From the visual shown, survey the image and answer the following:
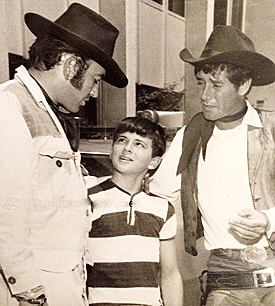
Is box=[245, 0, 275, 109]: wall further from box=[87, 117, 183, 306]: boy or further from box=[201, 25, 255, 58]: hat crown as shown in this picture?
box=[87, 117, 183, 306]: boy

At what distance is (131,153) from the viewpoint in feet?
2.93

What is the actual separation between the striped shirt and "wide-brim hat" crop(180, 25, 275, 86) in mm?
456

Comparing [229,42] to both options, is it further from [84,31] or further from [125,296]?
[125,296]

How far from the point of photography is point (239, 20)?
896 mm

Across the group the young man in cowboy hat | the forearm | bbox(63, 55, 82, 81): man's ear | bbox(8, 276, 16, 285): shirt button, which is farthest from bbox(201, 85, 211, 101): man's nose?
bbox(8, 276, 16, 285): shirt button

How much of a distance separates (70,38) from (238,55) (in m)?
0.45

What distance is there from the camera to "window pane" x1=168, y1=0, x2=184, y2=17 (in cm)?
95

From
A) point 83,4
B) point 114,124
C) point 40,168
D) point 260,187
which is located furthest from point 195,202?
point 83,4

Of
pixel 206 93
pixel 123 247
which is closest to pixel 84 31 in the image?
pixel 206 93

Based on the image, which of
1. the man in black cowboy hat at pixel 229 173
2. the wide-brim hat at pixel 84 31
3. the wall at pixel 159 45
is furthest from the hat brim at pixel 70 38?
the man in black cowboy hat at pixel 229 173

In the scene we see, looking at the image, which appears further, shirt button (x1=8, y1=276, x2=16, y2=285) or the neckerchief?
the neckerchief

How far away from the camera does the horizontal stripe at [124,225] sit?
2.99ft

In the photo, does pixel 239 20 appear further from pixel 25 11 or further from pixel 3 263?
pixel 3 263

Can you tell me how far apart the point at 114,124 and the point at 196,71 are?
0.28 meters
